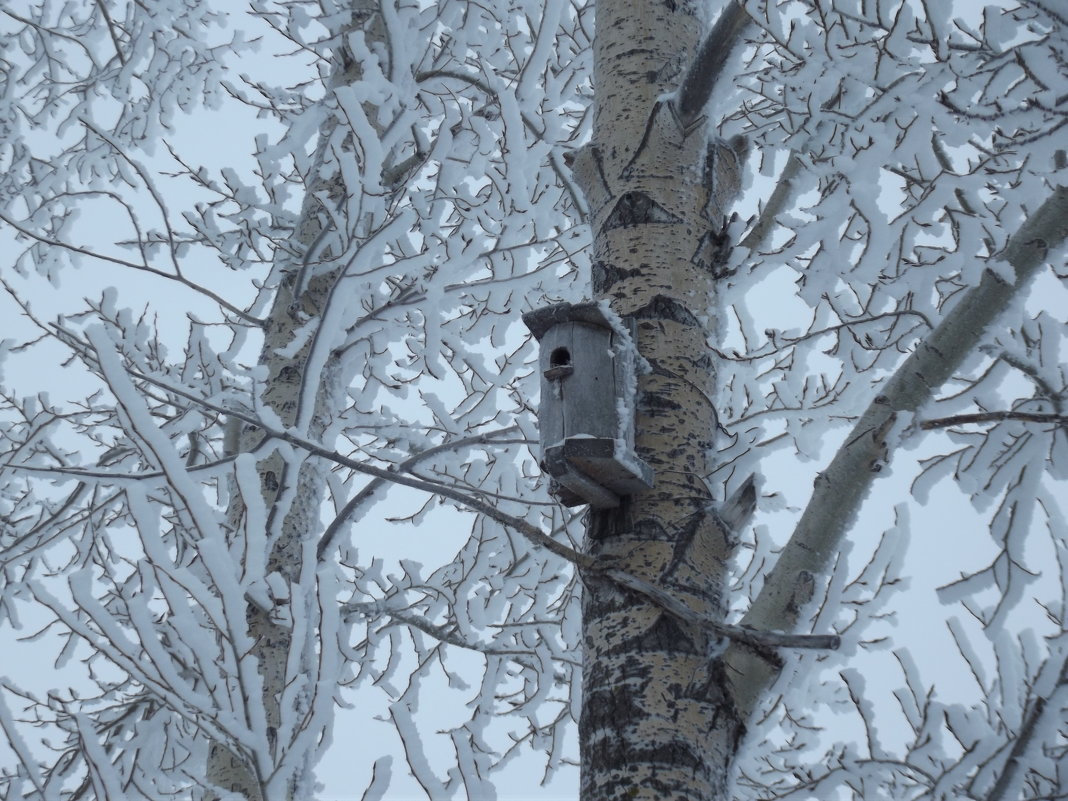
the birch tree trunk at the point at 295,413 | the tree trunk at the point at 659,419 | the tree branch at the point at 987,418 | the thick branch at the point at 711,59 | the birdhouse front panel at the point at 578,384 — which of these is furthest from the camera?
the birch tree trunk at the point at 295,413

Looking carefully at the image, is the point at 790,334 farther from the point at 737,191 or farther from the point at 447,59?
the point at 447,59

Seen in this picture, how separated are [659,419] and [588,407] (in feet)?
0.45

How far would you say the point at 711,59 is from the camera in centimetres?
193

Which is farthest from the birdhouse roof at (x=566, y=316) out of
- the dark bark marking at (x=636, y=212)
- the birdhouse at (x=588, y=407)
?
the dark bark marking at (x=636, y=212)

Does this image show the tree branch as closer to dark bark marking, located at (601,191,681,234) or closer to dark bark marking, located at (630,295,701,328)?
dark bark marking, located at (630,295,701,328)

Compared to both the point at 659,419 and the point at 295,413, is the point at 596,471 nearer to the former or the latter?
the point at 659,419

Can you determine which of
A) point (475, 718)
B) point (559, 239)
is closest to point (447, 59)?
point (559, 239)

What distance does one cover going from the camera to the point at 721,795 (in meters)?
1.46

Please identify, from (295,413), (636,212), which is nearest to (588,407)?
(636,212)

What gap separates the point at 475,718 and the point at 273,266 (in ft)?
6.48

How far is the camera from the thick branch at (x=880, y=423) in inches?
64.1

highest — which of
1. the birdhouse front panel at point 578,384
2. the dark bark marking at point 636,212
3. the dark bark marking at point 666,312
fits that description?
the dark bark marking at point 636,212

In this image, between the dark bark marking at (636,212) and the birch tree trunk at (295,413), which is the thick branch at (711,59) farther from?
the birch tree trunk at (295,413)

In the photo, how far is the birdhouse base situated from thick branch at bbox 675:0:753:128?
0.81 metres
